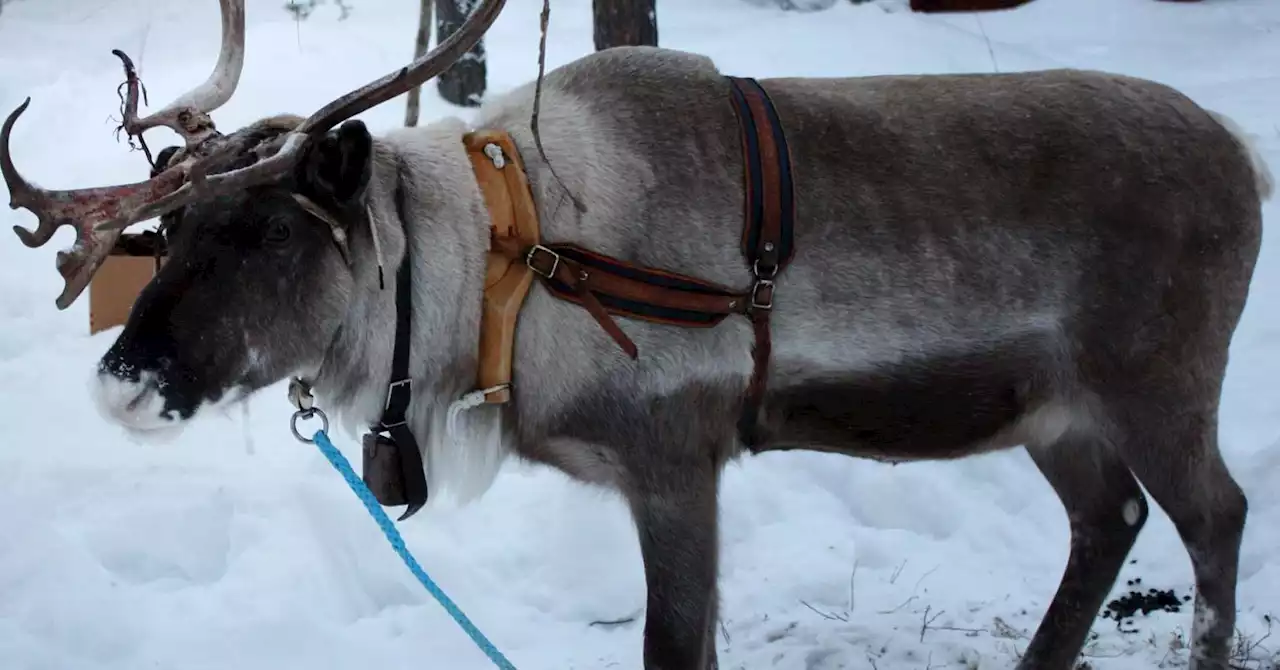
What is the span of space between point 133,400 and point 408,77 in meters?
0.74

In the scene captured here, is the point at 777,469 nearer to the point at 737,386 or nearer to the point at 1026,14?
→ the point at 737,386

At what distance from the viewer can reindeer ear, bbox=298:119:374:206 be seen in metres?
2.01

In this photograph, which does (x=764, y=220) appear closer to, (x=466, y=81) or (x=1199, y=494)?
(x=1199, y=494)

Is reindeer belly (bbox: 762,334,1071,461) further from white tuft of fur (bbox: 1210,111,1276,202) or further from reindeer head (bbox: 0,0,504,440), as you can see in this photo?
reindeer head (bbox: 0,0,504,440)

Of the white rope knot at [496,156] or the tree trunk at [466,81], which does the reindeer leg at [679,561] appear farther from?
the tree trunk at [466,81]

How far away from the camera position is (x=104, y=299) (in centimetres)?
279

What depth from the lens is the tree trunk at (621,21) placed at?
4.92 metres

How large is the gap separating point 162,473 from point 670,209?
2.27 m

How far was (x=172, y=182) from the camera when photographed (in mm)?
2059

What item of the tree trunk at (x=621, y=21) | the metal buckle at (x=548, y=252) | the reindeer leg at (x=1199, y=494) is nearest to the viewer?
the metal buckle at (x=548, y=252)

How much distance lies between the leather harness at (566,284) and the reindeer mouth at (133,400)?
41 cm

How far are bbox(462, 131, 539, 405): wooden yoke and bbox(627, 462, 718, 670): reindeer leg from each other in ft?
1.20

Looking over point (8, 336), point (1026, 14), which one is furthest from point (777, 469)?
point (1026, 14)

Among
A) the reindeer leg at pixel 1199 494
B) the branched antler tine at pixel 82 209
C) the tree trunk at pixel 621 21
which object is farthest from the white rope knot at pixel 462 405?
the tree trunk at pixel 621 21
